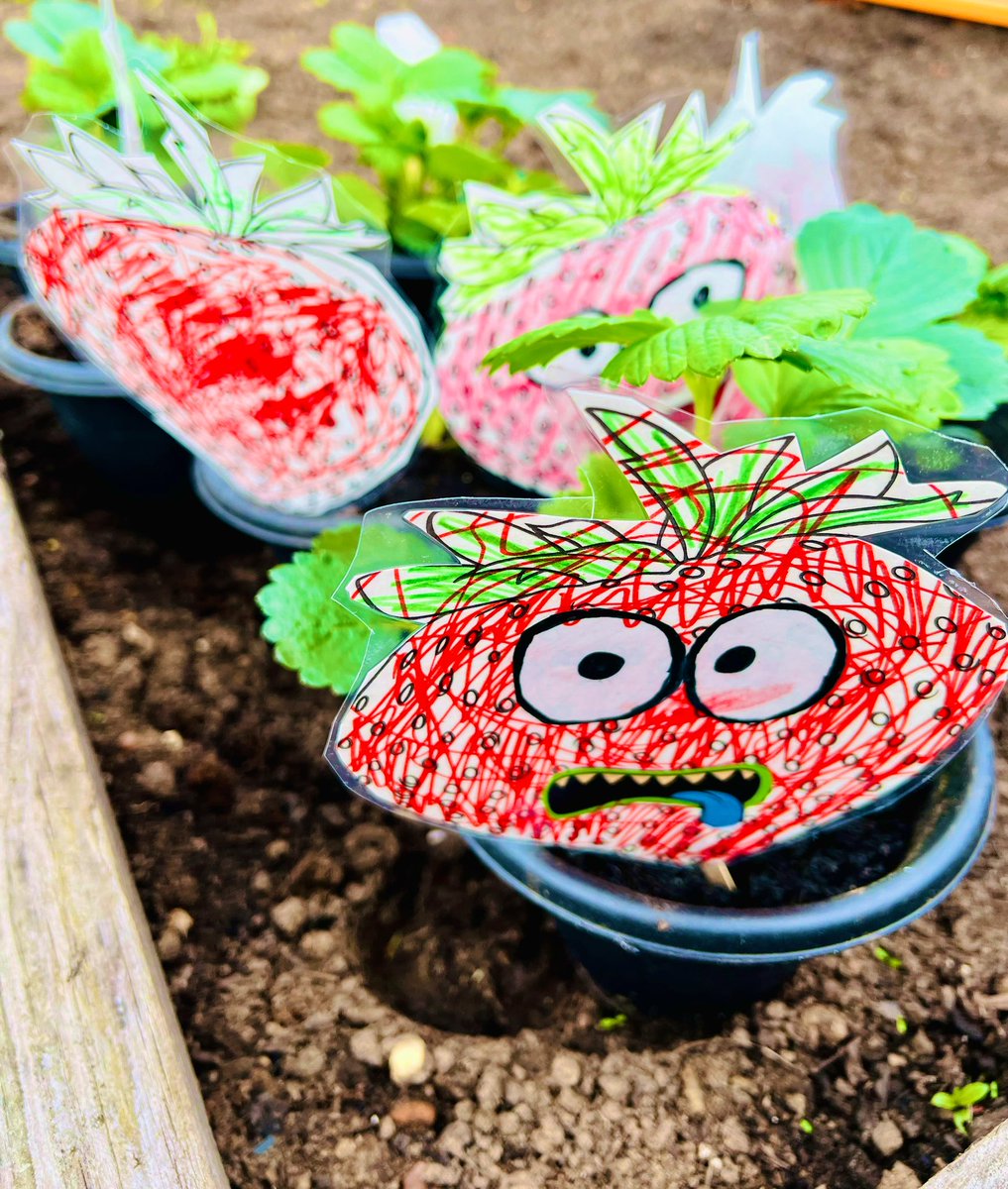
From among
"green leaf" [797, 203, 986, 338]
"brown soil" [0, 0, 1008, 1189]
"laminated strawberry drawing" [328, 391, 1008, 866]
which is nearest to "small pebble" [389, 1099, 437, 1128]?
"brown soil" [0, 0, 1008, 1189]

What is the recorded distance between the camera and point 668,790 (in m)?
0.75

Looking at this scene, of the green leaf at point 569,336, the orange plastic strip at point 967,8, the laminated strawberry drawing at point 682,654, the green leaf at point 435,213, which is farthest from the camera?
the orange plastic strip at point 967,8

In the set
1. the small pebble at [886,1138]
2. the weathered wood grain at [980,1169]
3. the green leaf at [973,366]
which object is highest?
the green leaf at [973,366]

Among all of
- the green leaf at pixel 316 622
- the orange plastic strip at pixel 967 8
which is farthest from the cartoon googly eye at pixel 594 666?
the orange plastic strip at pixel 967 8

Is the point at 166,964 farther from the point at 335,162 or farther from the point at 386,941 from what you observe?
the point at 335,162

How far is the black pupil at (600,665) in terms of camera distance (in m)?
0.65

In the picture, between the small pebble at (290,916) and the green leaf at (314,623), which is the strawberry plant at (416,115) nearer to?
the green leaf at (314,623)

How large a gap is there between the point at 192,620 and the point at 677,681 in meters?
0.91

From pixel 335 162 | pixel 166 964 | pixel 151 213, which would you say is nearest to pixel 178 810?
pixel 166 964

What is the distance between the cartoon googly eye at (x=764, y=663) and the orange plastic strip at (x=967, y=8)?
3.01 meters

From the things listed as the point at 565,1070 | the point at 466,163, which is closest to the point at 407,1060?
the point at 565,1070

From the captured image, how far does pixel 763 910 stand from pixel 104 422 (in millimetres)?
1106

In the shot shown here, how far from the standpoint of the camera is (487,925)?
1092mm

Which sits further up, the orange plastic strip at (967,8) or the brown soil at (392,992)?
the orange plastic strip at (967,8)
